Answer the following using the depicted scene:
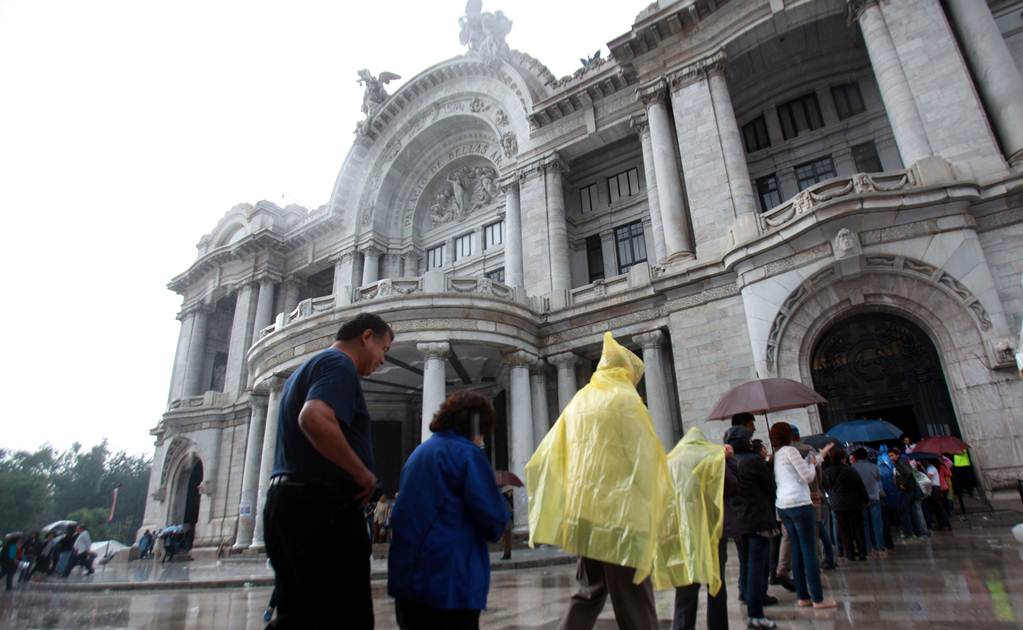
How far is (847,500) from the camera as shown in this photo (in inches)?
337

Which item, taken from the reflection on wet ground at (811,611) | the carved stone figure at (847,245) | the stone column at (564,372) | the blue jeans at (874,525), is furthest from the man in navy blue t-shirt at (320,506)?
the stone column at (564,372)

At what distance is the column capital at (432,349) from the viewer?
655 inches

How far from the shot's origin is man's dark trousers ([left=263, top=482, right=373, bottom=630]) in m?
2.71

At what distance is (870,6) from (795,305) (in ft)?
31.0

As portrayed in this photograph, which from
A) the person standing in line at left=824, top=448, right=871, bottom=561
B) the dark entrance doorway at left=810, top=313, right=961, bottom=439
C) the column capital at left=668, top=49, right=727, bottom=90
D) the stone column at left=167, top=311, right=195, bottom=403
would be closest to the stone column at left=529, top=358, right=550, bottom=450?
the dark entrance doorway at left=810, top=313, right=961, bottom=439

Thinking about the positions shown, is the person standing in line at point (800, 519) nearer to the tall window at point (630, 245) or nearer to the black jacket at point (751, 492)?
the black jacket at point (751, 492)

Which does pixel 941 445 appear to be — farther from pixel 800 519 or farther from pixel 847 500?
pixel 800 519

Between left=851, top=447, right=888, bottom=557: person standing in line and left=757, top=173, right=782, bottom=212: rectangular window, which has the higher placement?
left=757, top=173, right=782, bottom=212: rectangular window

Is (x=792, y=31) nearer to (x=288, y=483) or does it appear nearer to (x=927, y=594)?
(x=927, y=594)

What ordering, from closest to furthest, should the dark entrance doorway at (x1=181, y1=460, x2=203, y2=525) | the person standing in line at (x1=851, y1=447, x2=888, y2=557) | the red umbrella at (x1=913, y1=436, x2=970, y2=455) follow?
1. the person standing in line at (x1=851, y1=447, x2=888, y2=557)
2. the red umbrella at (x1=913, y1=436, x2=970, y2=455)
3. the dark entrance doorway at (x1=181, y1=460, x2=203, y2=525)

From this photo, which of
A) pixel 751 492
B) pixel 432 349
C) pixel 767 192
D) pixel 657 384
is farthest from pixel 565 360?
pixel 751 492

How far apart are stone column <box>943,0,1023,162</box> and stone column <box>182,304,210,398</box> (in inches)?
1428

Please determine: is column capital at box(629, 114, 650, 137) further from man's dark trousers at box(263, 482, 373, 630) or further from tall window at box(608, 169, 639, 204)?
man's dark trousers at box(263, 482, 373, 630)

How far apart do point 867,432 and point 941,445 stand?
5.65 ft
